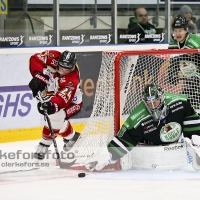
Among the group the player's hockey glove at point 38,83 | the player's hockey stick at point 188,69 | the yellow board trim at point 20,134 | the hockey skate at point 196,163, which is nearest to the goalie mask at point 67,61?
the player's hockey glove at point 38,83

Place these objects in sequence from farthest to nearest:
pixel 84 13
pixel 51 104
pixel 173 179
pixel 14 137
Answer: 1. pixel 84 13
2. pixel 14 137
3. pixel 51 104
4. pixel 173 179

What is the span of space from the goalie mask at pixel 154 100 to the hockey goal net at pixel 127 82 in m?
0.34

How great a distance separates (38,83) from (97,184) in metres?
1.14

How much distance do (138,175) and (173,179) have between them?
29cm

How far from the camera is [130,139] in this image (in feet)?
19.0

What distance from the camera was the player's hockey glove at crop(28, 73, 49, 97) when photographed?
6.11 m

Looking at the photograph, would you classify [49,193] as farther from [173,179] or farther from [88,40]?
[88,40]

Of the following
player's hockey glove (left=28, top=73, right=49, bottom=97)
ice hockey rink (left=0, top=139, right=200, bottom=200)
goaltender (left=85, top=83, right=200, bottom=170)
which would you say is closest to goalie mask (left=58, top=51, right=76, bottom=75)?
player's hockey glove (left=28, top=73, right=49, bottom=97)

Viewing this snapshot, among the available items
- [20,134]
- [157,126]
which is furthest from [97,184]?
[20,134]

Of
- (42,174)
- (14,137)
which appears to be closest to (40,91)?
(42,174)

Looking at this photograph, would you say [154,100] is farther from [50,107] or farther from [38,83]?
[38,83]

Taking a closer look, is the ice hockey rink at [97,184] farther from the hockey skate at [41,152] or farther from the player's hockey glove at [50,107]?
the player's hockey glove at [50,107]

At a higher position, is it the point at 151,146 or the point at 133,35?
the point at 133,35

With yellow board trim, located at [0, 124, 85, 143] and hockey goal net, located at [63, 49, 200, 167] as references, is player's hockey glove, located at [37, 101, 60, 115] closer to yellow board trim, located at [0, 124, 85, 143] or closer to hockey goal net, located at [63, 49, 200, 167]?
hockey goal net, located at [63, 49, 200, 167]
